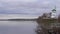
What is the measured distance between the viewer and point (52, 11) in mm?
4906

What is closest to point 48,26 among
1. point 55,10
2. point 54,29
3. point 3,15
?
point 54,29

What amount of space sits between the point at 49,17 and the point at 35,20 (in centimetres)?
52

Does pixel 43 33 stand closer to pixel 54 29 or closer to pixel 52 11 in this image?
pixel 54 29

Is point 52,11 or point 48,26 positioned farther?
point 52,11

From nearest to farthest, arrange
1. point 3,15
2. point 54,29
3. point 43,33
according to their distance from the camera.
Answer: point 54,29
point 43,33
point 3,15

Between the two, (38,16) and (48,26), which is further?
(38,16)

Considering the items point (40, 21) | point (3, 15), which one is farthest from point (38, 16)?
point (3, 15)

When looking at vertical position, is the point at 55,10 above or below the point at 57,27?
above

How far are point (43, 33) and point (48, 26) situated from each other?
0.26 meters

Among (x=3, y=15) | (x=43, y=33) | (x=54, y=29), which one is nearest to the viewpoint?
(x=54, y=29)

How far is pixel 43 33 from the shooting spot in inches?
175

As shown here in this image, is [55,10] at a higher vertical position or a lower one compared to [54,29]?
higher

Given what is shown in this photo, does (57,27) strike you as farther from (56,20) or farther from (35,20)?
(35,20)

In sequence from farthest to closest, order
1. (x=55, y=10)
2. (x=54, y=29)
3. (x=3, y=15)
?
1. (x=3, y=15)
2. (x=55, y=10)
3. (x=54, y=29)
